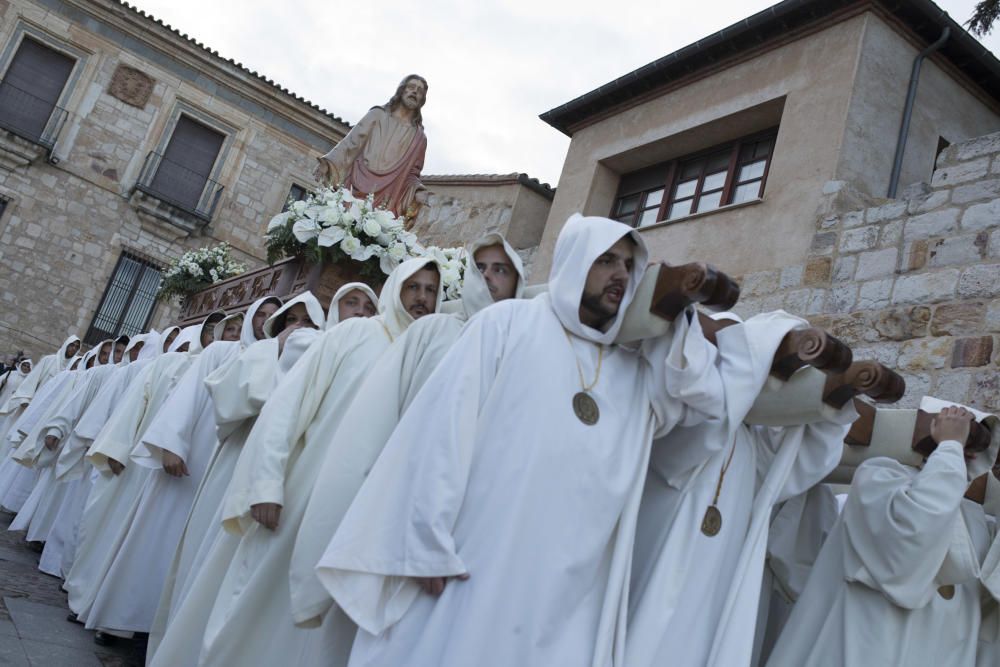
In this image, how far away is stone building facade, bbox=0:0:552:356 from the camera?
23484 mm

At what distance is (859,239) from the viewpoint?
8.37 meters

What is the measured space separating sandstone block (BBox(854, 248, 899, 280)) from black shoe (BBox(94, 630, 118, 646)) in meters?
6.59

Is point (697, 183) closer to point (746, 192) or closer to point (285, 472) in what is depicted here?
point (746, 192)

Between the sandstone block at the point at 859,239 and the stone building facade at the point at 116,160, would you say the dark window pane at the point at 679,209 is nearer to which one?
the sandstone block at the point at 859,239

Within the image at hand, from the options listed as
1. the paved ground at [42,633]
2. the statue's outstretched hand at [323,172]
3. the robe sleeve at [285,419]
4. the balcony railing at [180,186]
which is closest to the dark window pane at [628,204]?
the statue's outstretched hand at [323,172]

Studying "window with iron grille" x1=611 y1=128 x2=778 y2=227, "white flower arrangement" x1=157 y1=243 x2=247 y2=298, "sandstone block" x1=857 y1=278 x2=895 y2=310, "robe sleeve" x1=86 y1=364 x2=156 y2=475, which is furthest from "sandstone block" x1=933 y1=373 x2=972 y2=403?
"white flower arrangement" x1=157 y1=243 x2=247 y2=298

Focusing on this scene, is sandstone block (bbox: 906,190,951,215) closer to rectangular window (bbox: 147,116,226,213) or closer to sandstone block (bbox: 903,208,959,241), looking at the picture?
sandstone block (bbox: 903,208,959,241)

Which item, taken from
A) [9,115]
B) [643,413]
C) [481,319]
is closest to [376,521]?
[481,319]

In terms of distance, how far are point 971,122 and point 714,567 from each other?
8.82m

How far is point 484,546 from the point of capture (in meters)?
2.95

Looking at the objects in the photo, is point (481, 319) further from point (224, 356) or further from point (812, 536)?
point (224, 356)

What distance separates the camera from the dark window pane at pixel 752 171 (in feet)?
34.2

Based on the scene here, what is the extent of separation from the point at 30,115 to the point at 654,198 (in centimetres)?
A: 1899

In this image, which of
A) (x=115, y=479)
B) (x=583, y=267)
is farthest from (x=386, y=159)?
(x=583, y=267)
